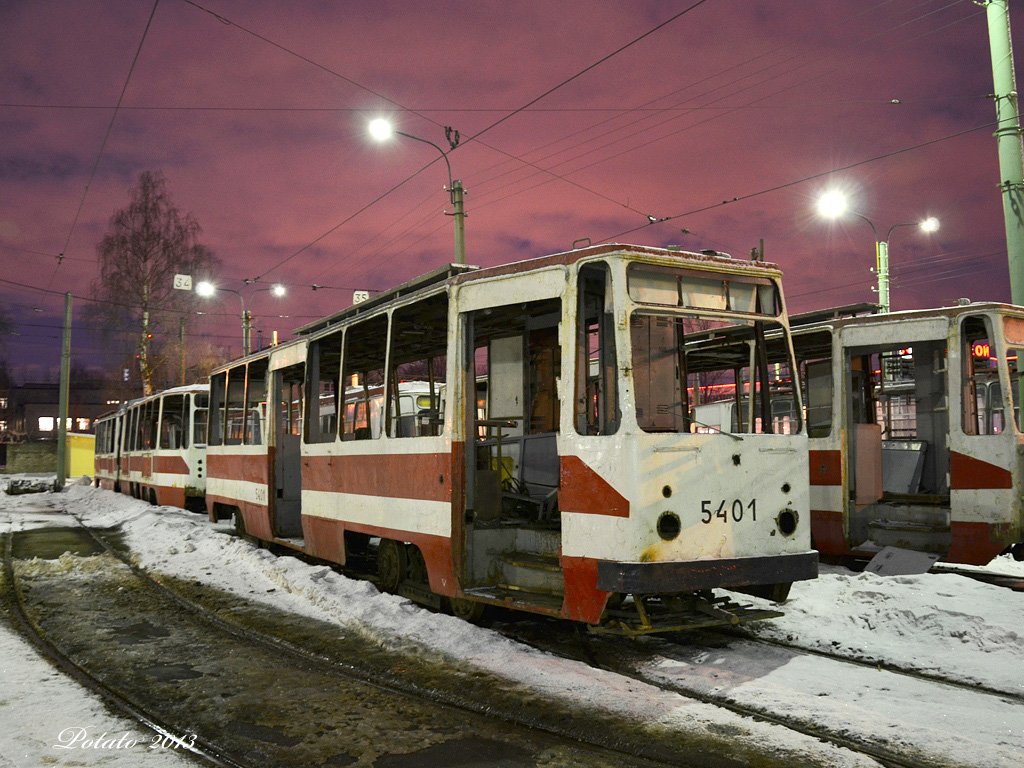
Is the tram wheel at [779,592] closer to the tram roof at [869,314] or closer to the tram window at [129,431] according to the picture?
the tram roof at [869,314]

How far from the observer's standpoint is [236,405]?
1287 centimetres

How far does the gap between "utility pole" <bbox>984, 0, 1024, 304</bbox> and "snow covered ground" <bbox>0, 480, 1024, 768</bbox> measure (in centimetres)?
428

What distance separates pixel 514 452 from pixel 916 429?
5.96 meters

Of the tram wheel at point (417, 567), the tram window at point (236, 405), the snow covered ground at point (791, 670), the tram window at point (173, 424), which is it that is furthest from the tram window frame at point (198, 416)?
the tram wheel at point (417, 567)

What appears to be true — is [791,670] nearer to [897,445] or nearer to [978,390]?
[978,390]

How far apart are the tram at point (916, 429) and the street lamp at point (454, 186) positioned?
7089 millimetres

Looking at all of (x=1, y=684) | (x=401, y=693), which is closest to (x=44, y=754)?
(x=1, y=684)

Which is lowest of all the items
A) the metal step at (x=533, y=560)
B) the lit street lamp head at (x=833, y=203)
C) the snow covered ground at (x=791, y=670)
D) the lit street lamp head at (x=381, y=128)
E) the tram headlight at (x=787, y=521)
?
the snow covered ground at (x=791, y=670)

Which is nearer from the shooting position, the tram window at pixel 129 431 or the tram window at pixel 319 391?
the tram window at pixel 319 391

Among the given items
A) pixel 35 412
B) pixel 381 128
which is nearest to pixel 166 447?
pixel 381 128

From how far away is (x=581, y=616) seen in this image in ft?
18.6

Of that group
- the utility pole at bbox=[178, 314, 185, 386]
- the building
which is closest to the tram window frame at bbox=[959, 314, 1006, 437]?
the utility pole at bbox=[178, 314, 185, 386]

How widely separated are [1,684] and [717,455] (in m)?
5.11

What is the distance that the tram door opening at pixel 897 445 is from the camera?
32.4ft
